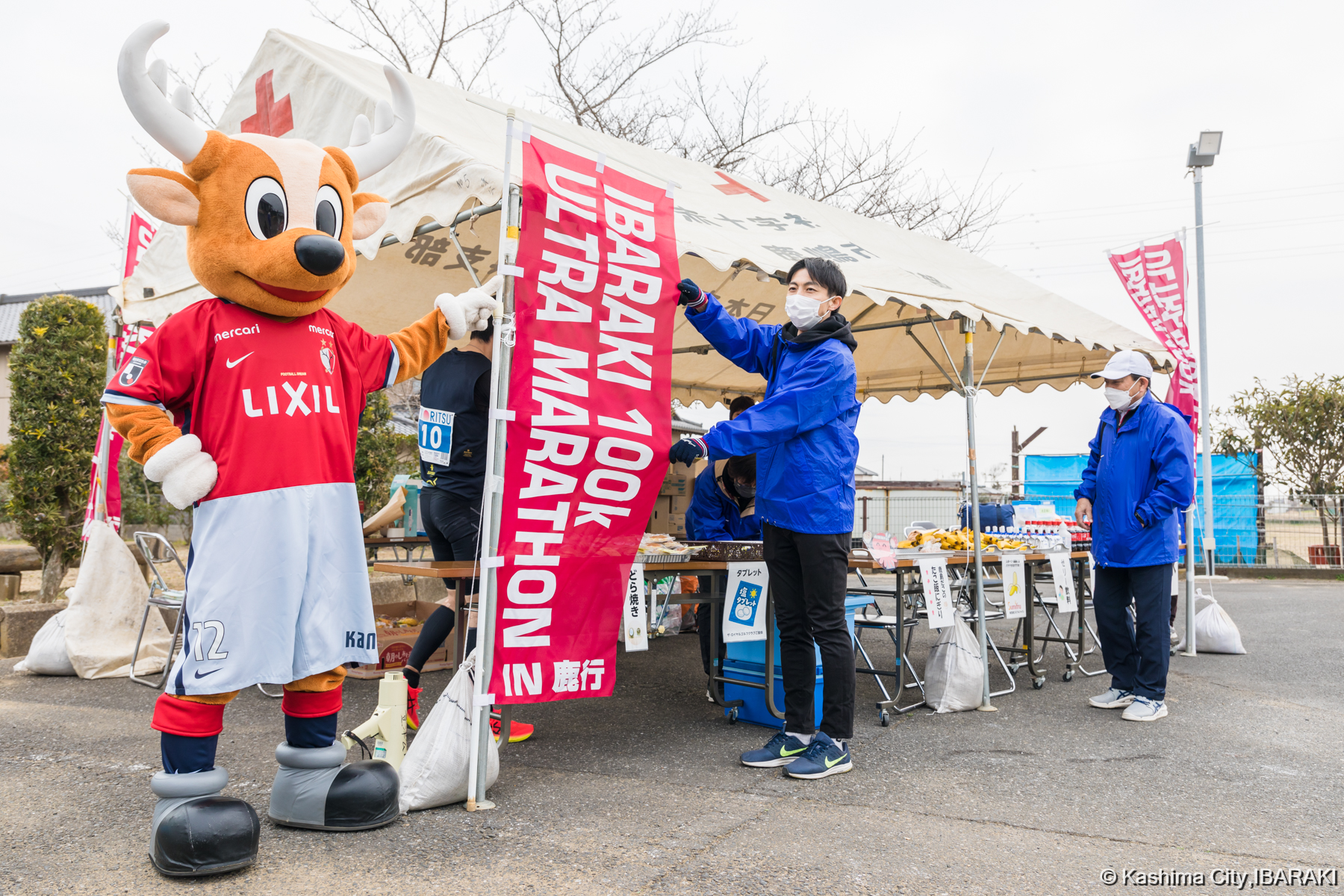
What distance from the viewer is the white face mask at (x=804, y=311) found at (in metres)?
3.70

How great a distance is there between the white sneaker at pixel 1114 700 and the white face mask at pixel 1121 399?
1.63m

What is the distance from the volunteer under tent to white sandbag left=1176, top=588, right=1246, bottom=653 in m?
2.15

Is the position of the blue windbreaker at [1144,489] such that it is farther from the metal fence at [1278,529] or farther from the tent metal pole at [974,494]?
the metal fence at [1278,529]

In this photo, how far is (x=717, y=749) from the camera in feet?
13.1

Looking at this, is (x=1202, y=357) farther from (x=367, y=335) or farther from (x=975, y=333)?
(x=367, y=335)

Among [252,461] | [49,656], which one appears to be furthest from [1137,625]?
[49,656]

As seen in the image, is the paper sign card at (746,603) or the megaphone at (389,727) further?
the paper sign card at (746,603)

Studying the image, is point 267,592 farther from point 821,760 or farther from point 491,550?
point 821,760

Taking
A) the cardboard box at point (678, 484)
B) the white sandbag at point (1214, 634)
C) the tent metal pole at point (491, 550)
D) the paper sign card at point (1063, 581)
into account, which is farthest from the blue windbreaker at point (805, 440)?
the white sandbag at point (1214, 634)

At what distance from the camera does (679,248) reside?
146 inches

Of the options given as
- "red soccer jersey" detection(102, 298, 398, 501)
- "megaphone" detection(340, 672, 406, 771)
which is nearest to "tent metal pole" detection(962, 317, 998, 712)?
"megaphone" detection(340, 672, 406, 771)

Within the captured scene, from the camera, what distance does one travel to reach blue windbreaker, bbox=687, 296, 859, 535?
3.48 meters

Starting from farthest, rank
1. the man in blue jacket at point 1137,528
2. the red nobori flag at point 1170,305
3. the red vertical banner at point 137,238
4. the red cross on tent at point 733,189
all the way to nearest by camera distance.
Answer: the red nobori flag at point 1170,305 < the red vertical banner at point 137,238 < the red cross on tent at point 733,189 < the man in blue jacket at point 1137,528

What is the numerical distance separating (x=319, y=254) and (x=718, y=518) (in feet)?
10.6
